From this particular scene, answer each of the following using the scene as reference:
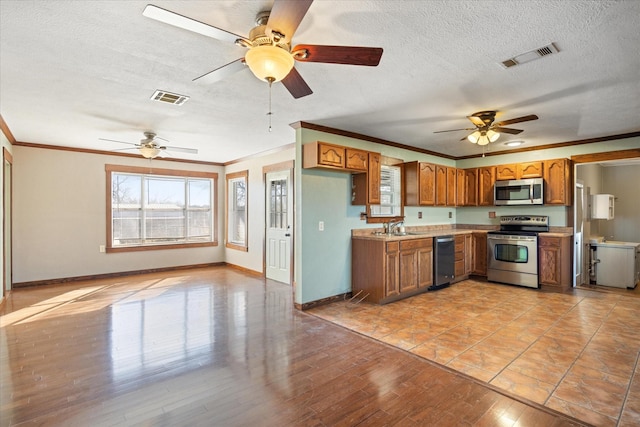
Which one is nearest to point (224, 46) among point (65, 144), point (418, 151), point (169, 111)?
point (169, 111)

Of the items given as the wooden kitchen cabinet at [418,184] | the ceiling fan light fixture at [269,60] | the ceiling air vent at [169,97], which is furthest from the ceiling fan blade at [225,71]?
the wooden kitchen cabinet at [418,184]

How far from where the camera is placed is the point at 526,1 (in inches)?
74.3

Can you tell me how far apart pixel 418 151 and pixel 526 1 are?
434 cm

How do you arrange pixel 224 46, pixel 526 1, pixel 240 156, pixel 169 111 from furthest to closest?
pixel 240 156 → pixel 169 111 → pixel 224 46 → pixel 526 1

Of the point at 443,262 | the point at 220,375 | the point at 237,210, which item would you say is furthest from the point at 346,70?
the point at 237,210

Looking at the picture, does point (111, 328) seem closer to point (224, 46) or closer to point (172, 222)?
point (224, 46)

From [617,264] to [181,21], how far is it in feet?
23.9

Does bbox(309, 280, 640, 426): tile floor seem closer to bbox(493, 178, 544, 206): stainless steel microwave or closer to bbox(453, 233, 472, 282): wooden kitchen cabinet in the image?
bbox(453, 233, 472, 282): wooden kitchen cabinet

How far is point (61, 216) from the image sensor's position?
602 centimetres

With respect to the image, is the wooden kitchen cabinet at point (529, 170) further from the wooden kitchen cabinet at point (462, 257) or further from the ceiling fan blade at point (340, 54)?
the ceiling fan blade at point (340, 54)

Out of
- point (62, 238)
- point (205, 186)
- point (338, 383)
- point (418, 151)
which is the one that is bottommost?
point (338, 383)

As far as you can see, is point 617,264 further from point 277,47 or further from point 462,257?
point 277,47

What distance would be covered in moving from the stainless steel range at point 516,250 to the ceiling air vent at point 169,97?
5.47 metres

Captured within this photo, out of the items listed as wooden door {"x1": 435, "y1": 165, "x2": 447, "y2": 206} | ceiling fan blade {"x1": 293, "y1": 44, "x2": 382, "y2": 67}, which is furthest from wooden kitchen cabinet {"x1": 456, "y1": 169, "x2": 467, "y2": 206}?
ceiling fan blade {"x1": 293, "y1": 44, "x2": 382, "y2": 67}
